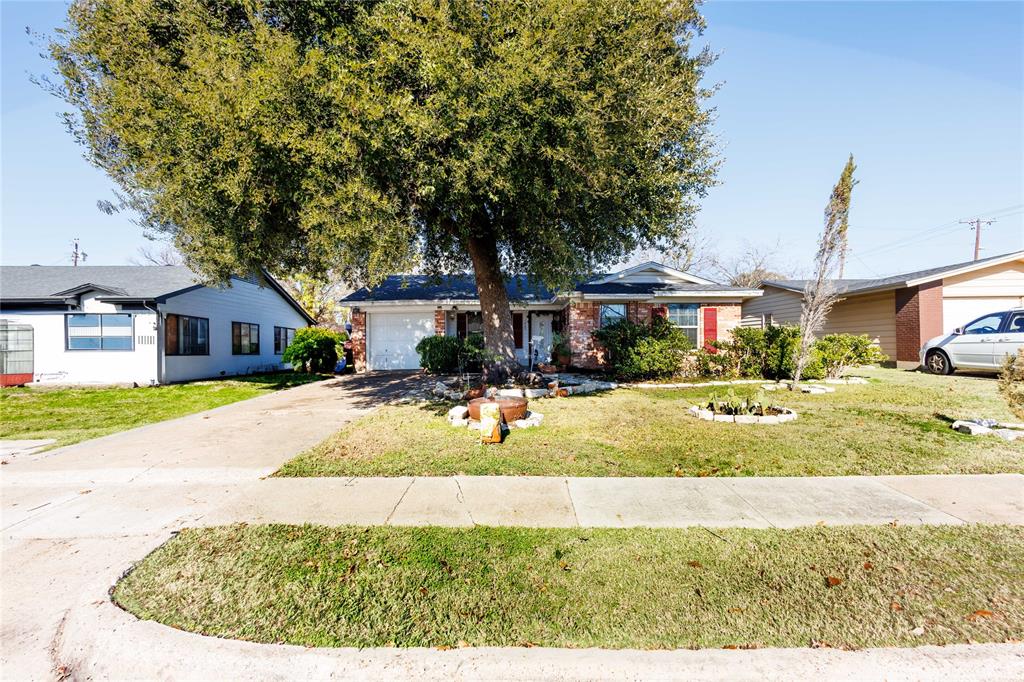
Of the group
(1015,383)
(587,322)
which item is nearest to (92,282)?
(587,322)

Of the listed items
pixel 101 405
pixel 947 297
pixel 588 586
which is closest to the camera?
pixel 588 586

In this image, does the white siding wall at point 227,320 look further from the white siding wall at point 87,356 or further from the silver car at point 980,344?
the silver car at point 980,344

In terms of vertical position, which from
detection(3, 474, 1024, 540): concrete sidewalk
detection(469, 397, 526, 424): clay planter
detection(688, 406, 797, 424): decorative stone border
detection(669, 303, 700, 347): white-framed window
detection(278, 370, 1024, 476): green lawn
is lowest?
detection(3, 474, 1024, 540): concrete sidewalk

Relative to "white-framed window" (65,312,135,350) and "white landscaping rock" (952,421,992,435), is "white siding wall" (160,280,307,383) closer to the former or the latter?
"white-framed window" (65,312,135,350)

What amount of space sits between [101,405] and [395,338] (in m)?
8.92

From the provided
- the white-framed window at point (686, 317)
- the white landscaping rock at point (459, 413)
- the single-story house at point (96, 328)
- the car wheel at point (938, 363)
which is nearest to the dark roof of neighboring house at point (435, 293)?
the single-story house at point (96, 328)

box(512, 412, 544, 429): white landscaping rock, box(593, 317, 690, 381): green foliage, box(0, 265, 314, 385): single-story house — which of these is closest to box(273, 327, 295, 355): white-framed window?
box(0, 265, 314, 385): single-story house

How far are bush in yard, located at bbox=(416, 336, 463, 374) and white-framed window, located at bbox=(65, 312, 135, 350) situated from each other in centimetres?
951

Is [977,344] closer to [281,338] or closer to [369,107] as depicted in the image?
[369,107]

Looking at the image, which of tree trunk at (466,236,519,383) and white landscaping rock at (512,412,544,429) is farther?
tree trunk at (466,236,519,383)

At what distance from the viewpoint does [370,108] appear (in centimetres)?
592

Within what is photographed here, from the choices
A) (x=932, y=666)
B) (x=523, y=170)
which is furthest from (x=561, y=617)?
(x=523, y=170)

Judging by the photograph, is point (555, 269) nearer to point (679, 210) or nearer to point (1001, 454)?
point (679, 210)

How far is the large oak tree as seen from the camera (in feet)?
20.1
